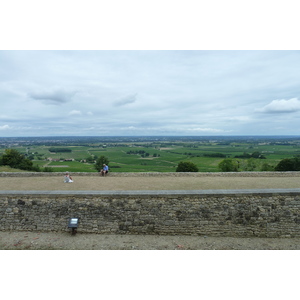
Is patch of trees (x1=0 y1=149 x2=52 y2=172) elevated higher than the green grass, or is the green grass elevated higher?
patch of trees (x1=0 y1=149 x2=52 y2=172)

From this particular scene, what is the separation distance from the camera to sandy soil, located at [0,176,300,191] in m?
8.24

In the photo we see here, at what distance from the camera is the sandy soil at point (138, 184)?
8.24 meters

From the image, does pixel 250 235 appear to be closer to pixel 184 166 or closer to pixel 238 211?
pixel 238 211

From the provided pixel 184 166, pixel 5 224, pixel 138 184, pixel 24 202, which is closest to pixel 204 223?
pixel 138 184

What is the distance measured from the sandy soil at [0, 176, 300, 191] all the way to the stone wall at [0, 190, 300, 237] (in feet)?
3.97

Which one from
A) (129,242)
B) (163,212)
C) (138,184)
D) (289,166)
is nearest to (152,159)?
(289,166)

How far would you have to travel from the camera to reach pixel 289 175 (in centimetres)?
1051

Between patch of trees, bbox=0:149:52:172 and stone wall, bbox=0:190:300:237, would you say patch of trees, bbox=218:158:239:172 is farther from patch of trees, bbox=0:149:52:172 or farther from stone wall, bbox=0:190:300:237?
patch of trees, bbox=0:149:52:172

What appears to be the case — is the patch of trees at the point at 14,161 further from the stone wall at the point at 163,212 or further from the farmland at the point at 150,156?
the stone wall at the point at 163,212

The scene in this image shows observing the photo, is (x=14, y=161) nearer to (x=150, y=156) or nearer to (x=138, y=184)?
(x=138, y=184)

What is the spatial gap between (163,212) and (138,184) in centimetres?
225

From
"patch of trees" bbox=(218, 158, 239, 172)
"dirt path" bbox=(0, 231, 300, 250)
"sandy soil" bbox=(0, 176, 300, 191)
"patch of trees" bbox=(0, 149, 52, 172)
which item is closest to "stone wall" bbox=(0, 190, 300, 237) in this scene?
"dirt path" bbox=(0, 231, 300, 250)

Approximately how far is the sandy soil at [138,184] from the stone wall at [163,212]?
1211mm

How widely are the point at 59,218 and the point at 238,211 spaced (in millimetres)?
6139
